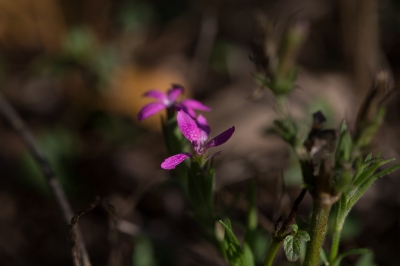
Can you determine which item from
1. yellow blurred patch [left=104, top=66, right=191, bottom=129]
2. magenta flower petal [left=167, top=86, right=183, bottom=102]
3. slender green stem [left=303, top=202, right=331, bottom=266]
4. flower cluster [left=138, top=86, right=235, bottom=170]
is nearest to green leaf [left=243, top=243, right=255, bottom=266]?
slender green stem [left=303, top=202, right=331, bottom=266]

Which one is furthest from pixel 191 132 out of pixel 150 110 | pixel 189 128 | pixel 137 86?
pixel 137 86

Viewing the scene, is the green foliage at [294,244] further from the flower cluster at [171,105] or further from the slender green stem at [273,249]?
the flower cluster at [171,105]

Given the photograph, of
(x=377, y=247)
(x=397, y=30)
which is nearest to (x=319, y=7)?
(x=397, y=30)

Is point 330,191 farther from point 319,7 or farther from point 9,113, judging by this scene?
point 319,7

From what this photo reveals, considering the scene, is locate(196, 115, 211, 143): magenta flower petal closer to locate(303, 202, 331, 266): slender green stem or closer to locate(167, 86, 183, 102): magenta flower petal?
locate(167, 86, 183, 102): magenta flower petal

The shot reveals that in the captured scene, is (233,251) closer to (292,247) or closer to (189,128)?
(292,247)

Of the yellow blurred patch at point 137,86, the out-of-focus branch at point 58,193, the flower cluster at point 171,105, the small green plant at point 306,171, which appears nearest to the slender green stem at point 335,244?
the small green plant at point 306,171
